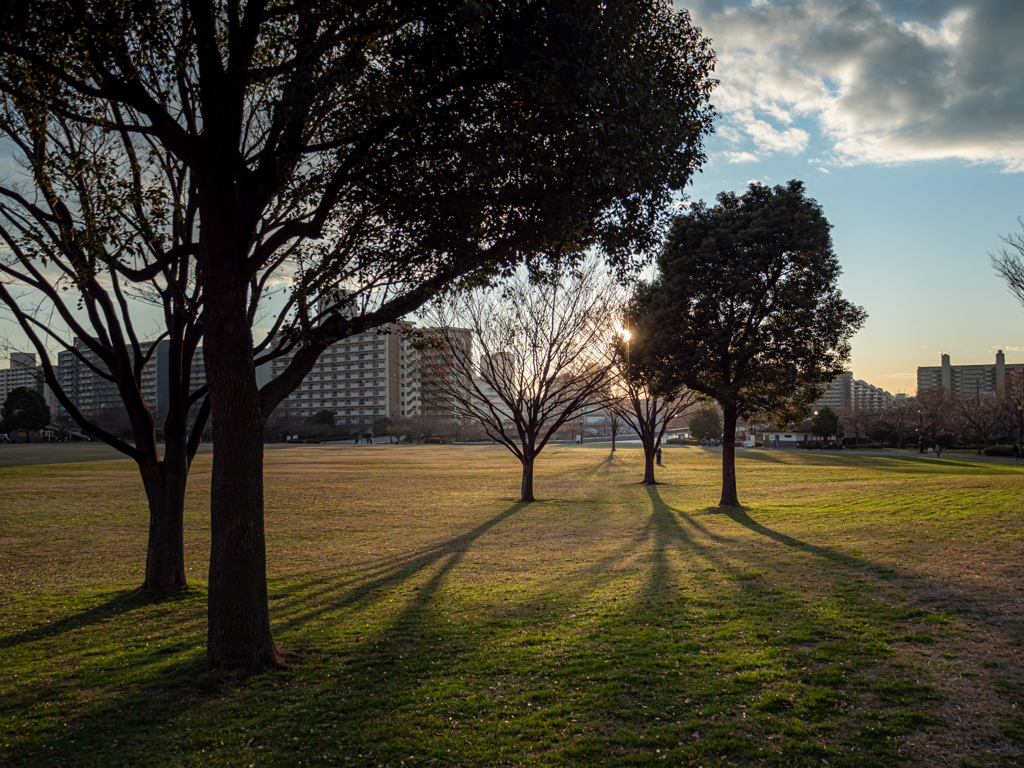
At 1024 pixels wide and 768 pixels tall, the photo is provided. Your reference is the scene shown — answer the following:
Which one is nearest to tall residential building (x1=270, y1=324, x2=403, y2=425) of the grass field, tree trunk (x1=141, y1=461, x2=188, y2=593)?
the grass field

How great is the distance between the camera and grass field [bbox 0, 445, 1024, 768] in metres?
4.78

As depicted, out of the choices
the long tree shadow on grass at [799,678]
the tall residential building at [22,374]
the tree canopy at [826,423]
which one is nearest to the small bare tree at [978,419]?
the tree canopy at [826,423]

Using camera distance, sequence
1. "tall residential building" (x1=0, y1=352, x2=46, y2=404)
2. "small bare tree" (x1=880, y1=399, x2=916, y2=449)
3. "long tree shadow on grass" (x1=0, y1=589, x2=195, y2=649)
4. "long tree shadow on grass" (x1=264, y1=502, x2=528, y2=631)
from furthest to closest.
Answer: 1. "small bare tree" (x1=880, y1=399, x2=916, y2=449)
2. "tall residential building" (x1=0, y1=352, x2=46, y2=404)
3. "long tree shadow on grass" (x1=264, y1=502, x2=528, y2=631)
4. "long tree shadow on grass" (x1=0, y1=589, x2=195, y2=649)

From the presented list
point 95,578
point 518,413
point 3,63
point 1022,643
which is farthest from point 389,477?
point 1022,643

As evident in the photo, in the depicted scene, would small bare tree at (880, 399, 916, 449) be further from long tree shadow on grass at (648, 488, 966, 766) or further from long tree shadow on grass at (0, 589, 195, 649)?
long tree shadow on grass at (0, 589, 195, 649)

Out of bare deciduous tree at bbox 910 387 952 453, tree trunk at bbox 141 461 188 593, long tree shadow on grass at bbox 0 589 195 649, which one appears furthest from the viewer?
bare deciduous tree at bbox 910 387 952 453

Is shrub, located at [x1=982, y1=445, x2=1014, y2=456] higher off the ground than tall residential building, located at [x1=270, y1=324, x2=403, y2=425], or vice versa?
tall residential building, located at [x1=270, y1=324, x2=403, y2=425]

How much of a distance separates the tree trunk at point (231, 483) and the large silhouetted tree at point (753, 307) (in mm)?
16846

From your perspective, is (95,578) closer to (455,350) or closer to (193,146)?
(193,146)

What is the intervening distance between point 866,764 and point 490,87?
7.49 metres

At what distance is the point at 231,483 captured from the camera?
6512 millimetres

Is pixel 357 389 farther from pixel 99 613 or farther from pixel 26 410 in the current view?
pixel 99 613

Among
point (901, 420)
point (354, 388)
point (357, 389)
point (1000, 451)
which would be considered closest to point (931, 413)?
point (901, 420)

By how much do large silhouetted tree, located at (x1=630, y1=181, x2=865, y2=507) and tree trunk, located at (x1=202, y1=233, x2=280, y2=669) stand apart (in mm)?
16846
